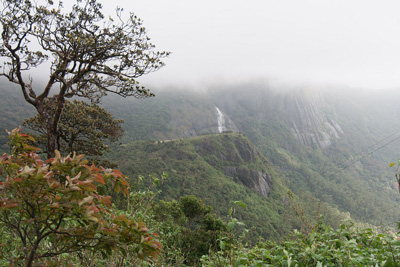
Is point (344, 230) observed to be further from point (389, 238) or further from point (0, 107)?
point (0, 107)

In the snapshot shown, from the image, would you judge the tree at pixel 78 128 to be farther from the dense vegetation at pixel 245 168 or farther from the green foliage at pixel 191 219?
the green foliage at pixel 191 219

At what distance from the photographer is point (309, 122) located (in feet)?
512

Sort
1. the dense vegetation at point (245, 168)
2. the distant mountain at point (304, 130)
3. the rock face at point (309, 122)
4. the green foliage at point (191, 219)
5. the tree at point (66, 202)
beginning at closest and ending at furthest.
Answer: the tree at point (66, 202), the green foliage at point (191, 219), the dense vegetation at point (245, 168), the distant mountain at point (304, 130), the rock face at point (309, 122)

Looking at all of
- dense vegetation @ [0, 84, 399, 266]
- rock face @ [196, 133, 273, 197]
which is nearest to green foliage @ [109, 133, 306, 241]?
rock face @ [196, 133, 273, 197]

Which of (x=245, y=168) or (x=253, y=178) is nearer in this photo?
(x=253, y=178)

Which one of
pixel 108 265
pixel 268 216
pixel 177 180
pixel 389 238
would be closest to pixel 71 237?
pixel 108 265

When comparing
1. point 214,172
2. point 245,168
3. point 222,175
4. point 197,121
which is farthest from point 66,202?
point 197,121

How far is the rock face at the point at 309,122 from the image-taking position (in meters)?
150

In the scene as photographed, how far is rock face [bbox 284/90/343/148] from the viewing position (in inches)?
5906

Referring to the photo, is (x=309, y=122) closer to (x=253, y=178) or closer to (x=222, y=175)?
(x=253, y=178)

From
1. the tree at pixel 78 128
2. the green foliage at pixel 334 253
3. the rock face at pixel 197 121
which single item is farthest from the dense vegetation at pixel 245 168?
the tree at pixel 78 128

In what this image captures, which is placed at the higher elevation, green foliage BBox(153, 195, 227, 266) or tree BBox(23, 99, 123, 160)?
tree BBox(23, 99, 123, 160)

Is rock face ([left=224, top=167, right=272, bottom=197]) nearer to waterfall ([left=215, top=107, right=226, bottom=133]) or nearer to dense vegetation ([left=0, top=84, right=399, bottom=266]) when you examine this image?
dense vegetation ([left=0, top=84, right=399, bottom=266])

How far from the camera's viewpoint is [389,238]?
10.4 feet
